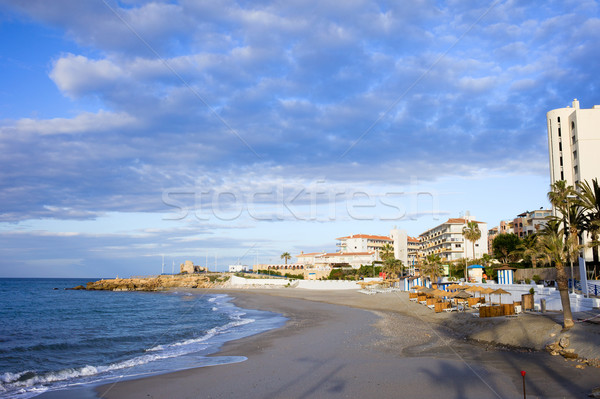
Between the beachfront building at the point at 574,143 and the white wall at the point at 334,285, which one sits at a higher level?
the beachfront building at the point at 574,143

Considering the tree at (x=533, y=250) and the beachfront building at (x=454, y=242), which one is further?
the beachfront building at (x=454, y=242)

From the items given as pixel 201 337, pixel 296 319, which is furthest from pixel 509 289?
pixel 201 337

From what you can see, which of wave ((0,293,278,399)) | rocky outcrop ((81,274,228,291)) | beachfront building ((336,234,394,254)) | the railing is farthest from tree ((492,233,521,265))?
rocky outcrop ((81,274,228,291))

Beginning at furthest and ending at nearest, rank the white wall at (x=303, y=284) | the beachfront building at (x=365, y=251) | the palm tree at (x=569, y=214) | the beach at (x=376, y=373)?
the beachfront building at (x=365, y=251), the white wall at (x=303, y=284), the palm tree at (x=569, y=214), the beach at (x=376, y=373)

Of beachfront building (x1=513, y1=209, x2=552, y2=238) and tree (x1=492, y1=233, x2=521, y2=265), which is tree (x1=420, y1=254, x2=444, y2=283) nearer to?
tree (x1=492, y1=233, x2=521, y2=265)

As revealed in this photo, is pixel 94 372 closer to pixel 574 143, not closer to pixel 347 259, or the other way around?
pixel 574 143

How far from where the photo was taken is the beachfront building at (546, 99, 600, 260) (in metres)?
59.6

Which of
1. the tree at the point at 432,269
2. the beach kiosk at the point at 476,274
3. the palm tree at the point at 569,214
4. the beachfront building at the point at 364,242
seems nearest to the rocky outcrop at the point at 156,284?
the beachfront building at the point at 364,242

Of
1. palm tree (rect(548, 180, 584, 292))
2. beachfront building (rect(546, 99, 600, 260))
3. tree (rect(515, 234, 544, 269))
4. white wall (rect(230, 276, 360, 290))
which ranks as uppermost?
beachfront building (rect(546, 99, 600, 260))

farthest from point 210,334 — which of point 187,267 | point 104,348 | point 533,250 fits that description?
point 187,267

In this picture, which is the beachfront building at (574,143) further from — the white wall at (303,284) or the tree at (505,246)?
the white wall at (303,284)

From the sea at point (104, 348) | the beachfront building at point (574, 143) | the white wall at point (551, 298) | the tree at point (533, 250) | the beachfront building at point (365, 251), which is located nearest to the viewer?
the sea at point (104, 348)

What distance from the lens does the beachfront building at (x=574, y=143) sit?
59.6 meters

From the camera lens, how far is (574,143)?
6175 centimetres
